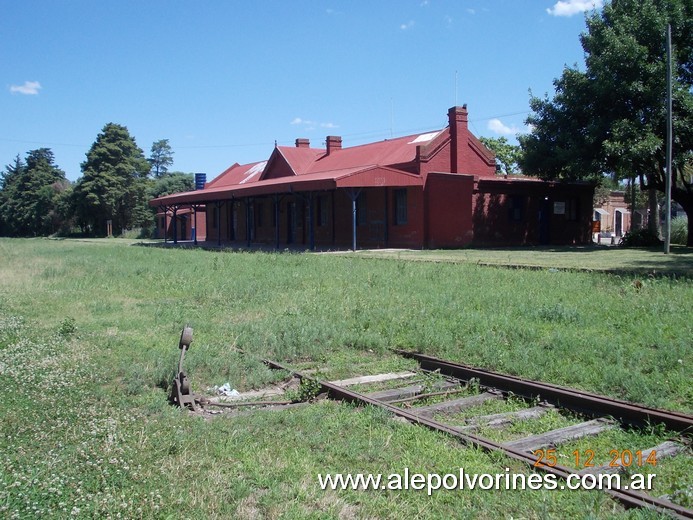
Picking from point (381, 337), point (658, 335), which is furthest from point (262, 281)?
point (658, 335)

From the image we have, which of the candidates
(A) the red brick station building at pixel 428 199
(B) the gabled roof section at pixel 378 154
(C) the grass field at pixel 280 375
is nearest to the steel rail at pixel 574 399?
(C) the grass field at pixel 280 375

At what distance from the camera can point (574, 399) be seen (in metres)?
5.82

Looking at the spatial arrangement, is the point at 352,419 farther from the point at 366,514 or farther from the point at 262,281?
the point at 262,281

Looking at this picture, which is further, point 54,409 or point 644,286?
point 644,286

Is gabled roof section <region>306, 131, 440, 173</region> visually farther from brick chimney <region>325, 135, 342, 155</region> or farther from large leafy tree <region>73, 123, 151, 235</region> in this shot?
large leafy tree <region>73, 123, 151, 235</region>

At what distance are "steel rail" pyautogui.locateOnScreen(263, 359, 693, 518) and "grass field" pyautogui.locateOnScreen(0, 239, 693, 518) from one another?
0.33 feet

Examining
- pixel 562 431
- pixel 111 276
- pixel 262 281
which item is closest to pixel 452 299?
pixel 262 281

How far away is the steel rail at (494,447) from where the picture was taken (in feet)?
12.0

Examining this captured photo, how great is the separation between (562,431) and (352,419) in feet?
5.71

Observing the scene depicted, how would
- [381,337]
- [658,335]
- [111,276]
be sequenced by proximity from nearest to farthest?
[658,335] < [381,337] < [111,276]

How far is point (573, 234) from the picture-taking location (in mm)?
34906

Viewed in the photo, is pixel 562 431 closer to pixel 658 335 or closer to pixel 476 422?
pixel 476 422

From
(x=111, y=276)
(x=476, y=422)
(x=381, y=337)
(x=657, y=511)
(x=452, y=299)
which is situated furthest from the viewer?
(x=111, y=276)

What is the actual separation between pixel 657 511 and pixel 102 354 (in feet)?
21.9
